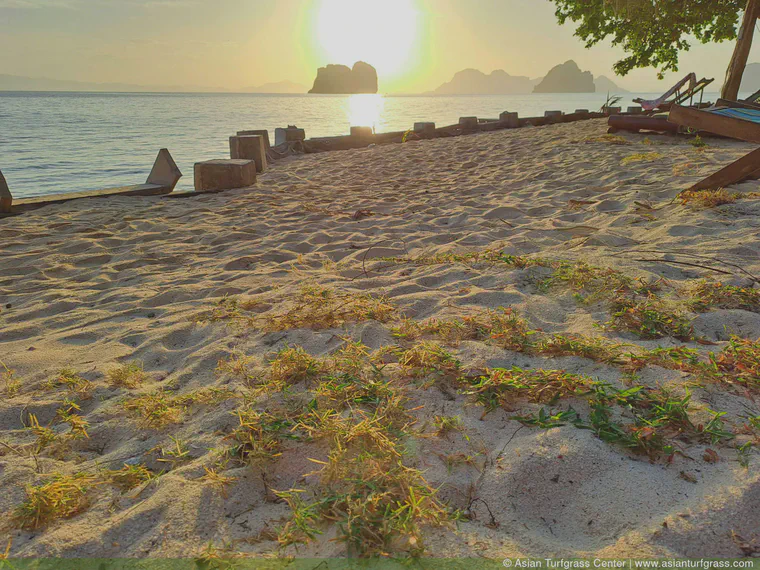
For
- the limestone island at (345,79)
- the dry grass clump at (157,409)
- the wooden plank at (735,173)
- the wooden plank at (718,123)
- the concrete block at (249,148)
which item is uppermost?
the limestone island at (345,79)

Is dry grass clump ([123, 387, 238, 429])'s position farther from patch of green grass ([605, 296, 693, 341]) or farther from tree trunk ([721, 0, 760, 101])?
tree trunk ([721, 0, 760, 101])

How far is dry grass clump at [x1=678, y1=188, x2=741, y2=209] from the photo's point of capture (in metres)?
3.62

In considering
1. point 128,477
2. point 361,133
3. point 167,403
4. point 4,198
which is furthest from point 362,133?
point 128,477

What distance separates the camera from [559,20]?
13.9 metres

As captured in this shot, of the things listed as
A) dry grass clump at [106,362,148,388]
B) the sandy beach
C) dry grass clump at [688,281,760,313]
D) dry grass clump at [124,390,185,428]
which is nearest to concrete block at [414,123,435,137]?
the sandy beach

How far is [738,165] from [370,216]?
321cm

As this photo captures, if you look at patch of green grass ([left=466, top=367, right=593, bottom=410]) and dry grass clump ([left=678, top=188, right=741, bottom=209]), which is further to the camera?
dry grass clump ([left=678, top=188, right=741, bottom=209])

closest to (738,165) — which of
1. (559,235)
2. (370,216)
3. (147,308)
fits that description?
(559,235)

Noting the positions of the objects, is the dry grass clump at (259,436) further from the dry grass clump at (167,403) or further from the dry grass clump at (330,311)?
the dry grass clump at (330,311)

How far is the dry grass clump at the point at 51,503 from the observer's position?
124cm

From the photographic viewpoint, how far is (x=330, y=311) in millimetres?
2436

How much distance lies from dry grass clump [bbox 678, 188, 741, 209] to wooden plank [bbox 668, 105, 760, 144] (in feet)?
1.35

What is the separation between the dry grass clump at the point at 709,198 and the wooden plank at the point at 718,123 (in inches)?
16.3

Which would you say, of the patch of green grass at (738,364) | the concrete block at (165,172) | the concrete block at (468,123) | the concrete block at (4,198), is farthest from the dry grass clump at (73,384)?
the concrete block at (468,123)
